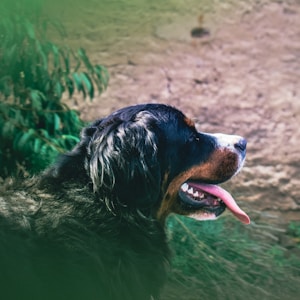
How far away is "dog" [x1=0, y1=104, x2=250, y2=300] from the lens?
3725mm

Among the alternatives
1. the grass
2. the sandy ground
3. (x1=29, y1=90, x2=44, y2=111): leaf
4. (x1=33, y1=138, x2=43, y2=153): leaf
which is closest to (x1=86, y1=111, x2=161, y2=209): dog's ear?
the grass

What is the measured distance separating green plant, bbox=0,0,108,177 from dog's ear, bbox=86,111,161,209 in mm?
1380

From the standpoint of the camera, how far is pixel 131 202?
12.7ft

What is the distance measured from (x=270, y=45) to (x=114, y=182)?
344 cm

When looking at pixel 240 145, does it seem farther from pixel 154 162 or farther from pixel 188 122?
pixel 154 162

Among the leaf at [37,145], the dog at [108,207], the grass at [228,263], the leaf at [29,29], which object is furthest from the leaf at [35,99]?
the dog at [108,207]

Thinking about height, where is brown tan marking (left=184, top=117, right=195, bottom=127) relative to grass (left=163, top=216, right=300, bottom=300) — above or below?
above

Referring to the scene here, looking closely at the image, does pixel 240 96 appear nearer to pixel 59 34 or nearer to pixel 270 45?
pixel 270 45

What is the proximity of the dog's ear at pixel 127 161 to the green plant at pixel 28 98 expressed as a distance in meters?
1.38

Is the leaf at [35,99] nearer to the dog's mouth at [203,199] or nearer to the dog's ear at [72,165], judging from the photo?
the dog's ear at [72,165]

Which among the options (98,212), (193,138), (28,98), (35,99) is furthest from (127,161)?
(28,98)

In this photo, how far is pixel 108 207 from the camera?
384 cm

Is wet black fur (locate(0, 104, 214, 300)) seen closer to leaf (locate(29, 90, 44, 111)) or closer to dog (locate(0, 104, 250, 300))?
dog (locate(0, 104, 250, 300))

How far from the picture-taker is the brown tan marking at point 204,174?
411 cm
